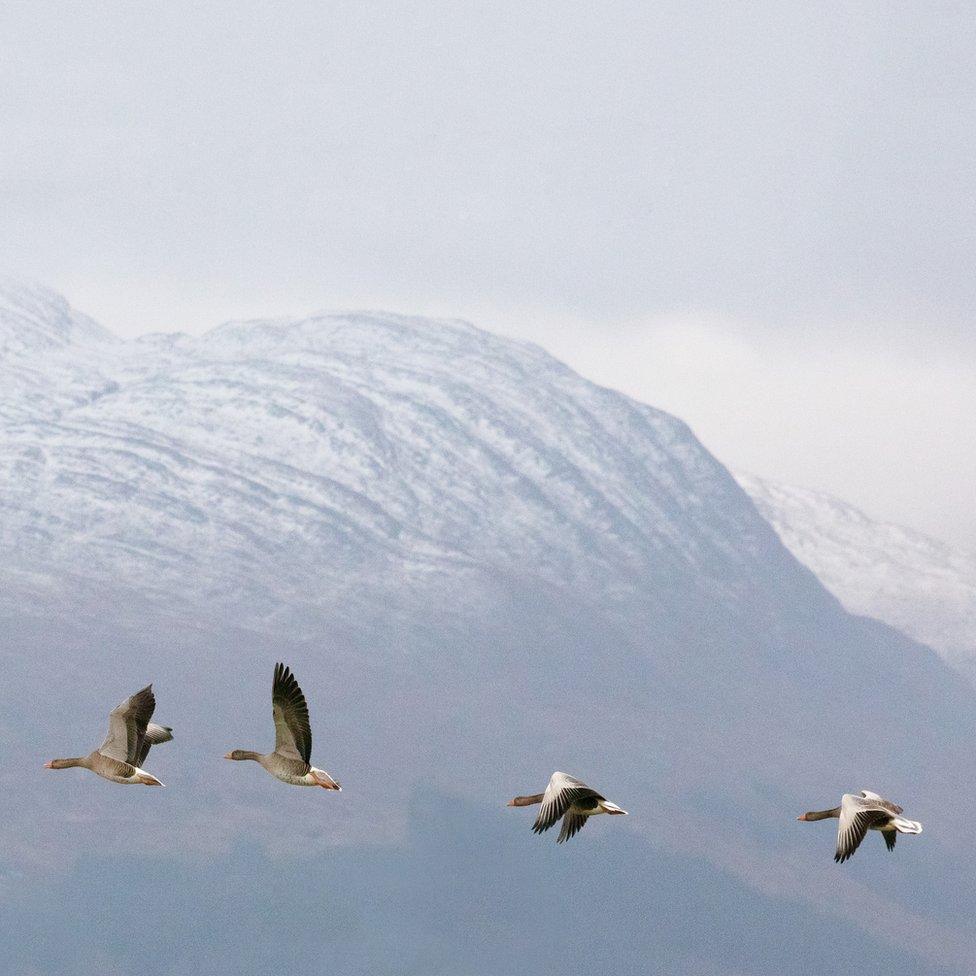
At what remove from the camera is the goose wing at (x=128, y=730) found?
72.1 metres

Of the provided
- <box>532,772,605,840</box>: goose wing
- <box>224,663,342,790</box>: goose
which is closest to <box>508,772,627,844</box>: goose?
<box>532,772,605,840</box>: goose wing

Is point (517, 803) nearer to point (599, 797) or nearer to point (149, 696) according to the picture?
point (599, 797)

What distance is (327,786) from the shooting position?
67.9 meters

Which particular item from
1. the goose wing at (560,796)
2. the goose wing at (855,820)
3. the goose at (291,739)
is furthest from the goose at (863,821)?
the goose at (291,739)

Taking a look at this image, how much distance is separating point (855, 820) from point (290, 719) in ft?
80.4

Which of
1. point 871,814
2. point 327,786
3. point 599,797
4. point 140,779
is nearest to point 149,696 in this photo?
point 140,779

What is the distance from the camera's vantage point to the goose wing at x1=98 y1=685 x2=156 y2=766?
72.1 m

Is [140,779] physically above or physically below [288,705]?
below

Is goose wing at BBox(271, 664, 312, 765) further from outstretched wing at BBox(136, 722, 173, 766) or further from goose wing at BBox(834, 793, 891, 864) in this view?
goose wing at BBox(834, 793, 891, 864)

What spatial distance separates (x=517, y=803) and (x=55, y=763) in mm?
23286

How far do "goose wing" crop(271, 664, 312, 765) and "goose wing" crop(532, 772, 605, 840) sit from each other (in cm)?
1049

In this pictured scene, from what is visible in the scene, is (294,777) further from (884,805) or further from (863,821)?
(884,805)

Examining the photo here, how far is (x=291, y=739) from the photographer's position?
7188cm

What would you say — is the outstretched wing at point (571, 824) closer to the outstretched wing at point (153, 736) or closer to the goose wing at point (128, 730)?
the outstretched wing at point (153, 736)
